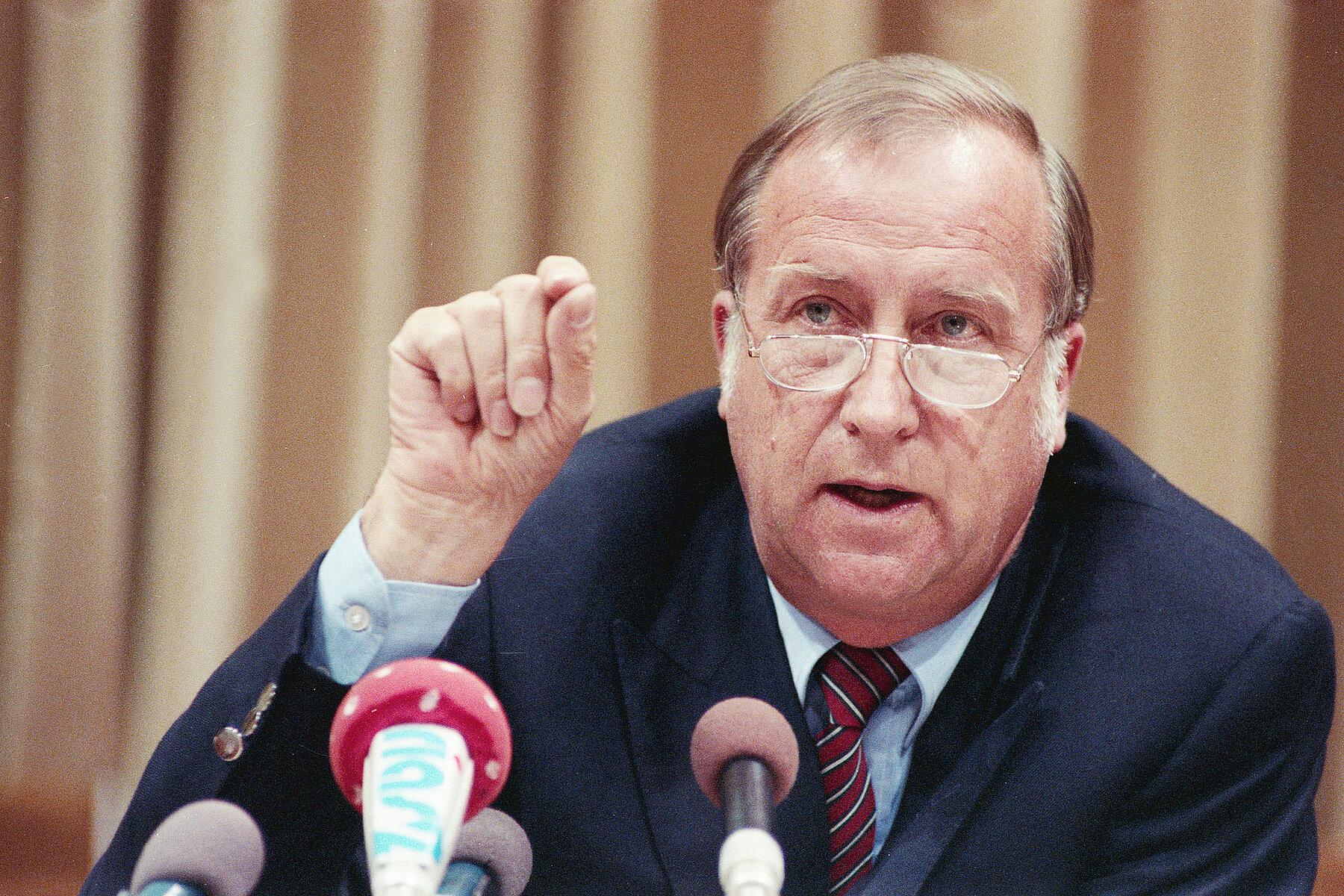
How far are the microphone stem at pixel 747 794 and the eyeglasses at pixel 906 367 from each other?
628mm

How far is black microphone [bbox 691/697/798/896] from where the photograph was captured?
0.84 metres

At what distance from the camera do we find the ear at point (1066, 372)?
1642 mm

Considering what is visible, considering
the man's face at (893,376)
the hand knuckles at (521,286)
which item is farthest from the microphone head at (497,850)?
the man's face at (893,376)

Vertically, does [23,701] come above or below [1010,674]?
below

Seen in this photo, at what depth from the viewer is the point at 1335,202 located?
238 cm

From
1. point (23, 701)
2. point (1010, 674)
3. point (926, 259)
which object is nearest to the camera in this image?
point (926, 259)

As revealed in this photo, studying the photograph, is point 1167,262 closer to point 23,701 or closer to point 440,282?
point 440,282

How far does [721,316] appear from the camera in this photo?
1717 millimetres

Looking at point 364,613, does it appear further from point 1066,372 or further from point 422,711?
point 1066,372

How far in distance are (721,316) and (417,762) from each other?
1067 millimetres

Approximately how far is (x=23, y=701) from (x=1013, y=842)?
1.85 m

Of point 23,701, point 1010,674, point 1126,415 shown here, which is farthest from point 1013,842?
point 23,701

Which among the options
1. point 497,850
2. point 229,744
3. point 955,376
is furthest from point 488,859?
point 955,376

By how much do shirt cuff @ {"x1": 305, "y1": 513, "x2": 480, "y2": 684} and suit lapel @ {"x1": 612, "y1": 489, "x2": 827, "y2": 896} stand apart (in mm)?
303
